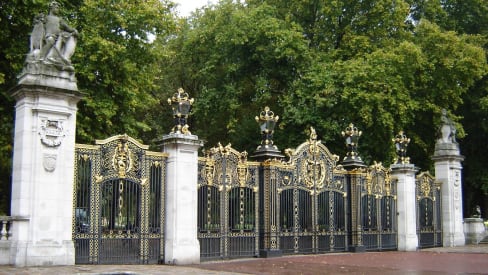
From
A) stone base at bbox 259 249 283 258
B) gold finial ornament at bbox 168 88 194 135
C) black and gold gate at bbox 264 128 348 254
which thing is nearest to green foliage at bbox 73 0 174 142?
gold finial ornament at bbox 168 88 194 135

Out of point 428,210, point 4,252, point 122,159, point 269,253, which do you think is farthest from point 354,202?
point 4,252

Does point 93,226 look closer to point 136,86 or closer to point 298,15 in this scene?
point 136,86

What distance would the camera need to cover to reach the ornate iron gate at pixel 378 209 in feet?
68.9

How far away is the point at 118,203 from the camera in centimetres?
1442

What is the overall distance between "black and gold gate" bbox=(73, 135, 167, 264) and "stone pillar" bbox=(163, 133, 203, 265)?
20cm

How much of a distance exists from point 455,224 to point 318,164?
8.58 m

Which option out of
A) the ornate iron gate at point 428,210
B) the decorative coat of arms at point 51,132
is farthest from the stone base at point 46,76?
the ornate iron gate at point 428,210

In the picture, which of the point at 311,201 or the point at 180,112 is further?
the point at 311,201

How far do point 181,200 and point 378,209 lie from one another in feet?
28.8

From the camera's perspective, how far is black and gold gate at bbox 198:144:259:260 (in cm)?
1617

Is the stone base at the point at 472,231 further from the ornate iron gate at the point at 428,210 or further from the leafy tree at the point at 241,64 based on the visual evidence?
the leafy tree at the point at 241,64

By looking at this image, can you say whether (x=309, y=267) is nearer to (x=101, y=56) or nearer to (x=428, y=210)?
(x=101, y=56)

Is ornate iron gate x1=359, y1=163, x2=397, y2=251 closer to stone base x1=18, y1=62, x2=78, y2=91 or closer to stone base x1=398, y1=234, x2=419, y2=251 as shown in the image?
stone base x1=398, y1=234, x2=419, y2=251

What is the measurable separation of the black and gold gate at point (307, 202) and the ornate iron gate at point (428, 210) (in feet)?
15.0
